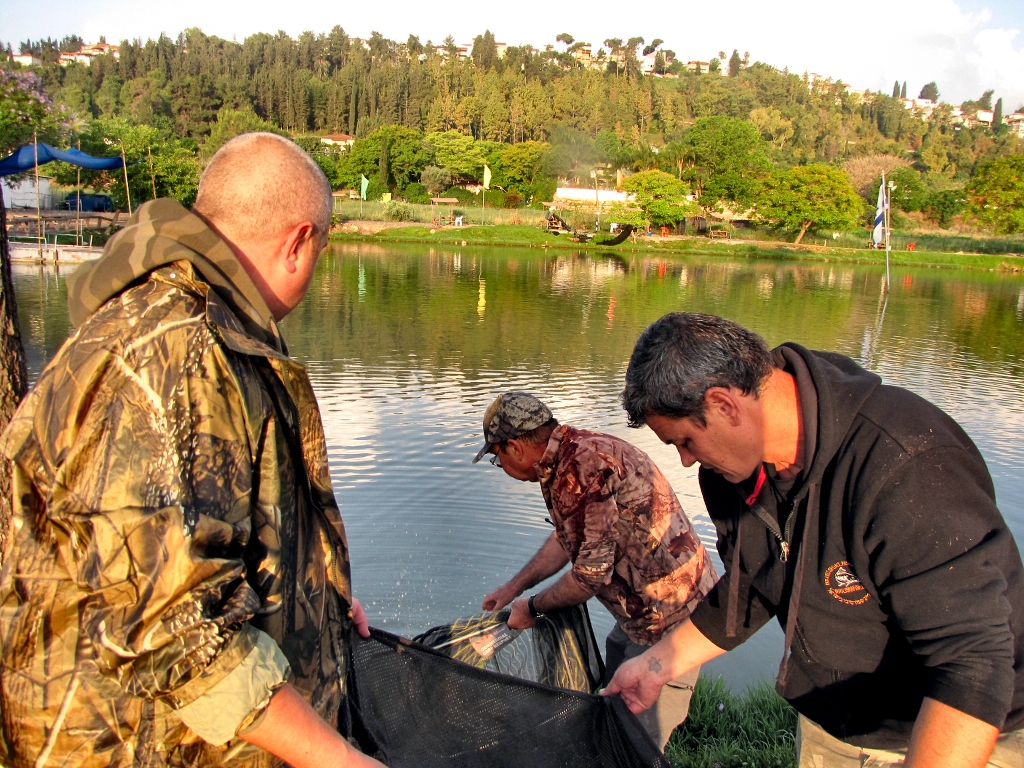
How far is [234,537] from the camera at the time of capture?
1.63 meters

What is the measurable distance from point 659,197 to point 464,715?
2825 inches

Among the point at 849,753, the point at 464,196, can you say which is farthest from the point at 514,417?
the point at 464,196

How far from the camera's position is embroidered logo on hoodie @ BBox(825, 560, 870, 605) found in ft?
7.19

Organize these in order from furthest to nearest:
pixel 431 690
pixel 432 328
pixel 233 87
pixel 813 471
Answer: pixel 233 87 < pixel 432 328 < pixel 431 690 < pixel 813 471

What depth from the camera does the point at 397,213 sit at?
63.3m

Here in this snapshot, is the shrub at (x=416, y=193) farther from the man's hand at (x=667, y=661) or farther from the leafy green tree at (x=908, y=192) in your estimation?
the man's hand at (x=667, y=661)

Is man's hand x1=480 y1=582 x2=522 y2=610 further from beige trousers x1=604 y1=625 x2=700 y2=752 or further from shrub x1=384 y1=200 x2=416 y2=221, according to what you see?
shrub x1=384 y1=200 x2=416 y2=221

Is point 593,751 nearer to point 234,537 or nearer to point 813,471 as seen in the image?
point 813,471

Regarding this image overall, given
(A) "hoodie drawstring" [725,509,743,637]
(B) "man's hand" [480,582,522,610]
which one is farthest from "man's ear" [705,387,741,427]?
(B) "man's hand" [480,582,522,610]

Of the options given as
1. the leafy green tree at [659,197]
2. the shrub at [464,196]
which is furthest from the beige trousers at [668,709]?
the shrub at [464,196]

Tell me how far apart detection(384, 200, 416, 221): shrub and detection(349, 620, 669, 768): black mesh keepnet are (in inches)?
2385

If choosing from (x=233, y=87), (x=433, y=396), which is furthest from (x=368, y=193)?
(x=433, y=396)

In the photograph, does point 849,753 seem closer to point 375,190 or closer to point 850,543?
point 850,543

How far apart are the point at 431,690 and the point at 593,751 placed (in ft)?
2.17
